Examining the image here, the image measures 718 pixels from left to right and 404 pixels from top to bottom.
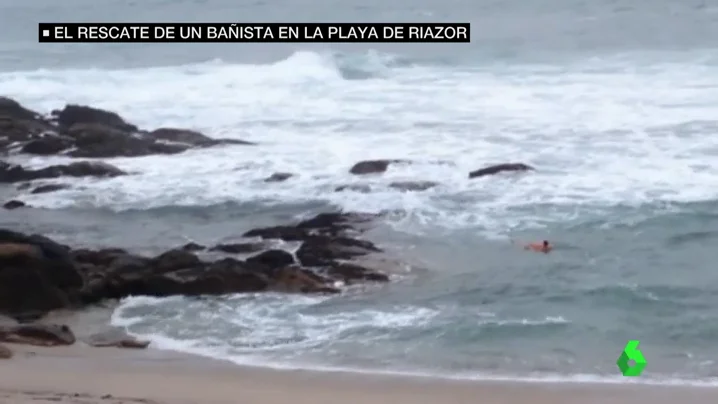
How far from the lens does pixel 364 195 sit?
11930 millimetres

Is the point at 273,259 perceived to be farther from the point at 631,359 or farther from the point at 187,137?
the point at 187,137

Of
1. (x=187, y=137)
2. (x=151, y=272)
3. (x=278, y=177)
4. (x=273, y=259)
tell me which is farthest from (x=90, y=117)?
(x=273, y=259)

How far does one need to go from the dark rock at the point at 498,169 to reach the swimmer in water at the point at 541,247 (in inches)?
Result: 77.1

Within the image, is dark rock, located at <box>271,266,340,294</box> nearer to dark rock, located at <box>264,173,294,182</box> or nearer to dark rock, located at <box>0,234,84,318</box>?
dark rock, located at <box>0,234,84,318</box>

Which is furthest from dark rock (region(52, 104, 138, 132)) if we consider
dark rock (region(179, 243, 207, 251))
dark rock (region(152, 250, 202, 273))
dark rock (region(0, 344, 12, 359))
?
dark rock (region(0, 344, 12, 359))

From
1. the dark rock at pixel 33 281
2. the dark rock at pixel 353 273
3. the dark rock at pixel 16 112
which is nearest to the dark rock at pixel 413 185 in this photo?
the dark rock at pixel 353 273

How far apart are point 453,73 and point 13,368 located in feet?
33.9

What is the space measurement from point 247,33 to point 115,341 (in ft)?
37.1

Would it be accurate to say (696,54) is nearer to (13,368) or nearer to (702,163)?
(702,163)

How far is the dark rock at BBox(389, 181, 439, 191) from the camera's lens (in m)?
12.0

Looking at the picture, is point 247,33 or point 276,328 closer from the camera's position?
point 276,328

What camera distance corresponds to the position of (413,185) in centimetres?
1212

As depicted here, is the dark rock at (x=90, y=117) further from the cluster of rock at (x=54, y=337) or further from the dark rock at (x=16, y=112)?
the cluster of rock at (x=54, y=337)

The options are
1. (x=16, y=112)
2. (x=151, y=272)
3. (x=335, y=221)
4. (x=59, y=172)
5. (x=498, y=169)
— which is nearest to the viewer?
(x=151, y=272)
